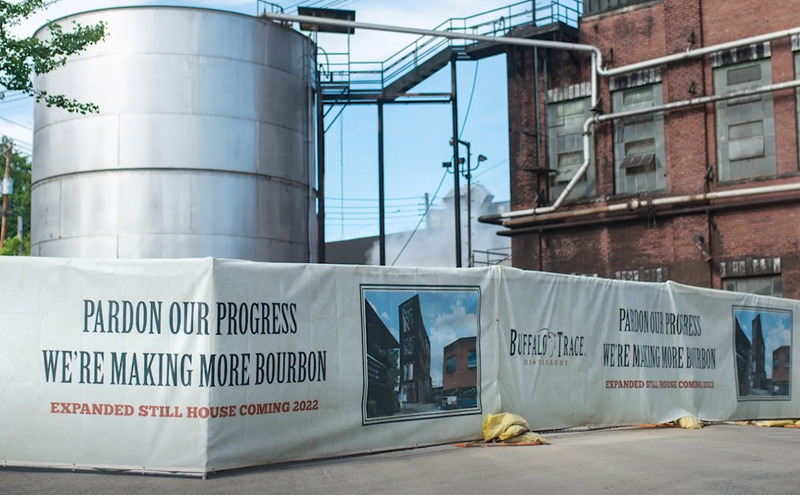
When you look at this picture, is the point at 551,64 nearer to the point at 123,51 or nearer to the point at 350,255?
the point at 123,51

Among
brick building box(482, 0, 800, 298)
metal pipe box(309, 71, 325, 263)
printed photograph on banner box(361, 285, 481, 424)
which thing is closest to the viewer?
printed photograph on banner box(361, 285, 481, 424)

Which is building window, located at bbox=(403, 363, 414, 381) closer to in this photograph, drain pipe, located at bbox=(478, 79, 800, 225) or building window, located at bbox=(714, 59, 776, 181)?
drain pipe, located at bbox=(478, 79, 800, 225)

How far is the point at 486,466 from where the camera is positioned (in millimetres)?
8750

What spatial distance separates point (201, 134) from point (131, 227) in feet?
9.27

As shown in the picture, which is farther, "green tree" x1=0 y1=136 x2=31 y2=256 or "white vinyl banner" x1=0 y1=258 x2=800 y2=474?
"green tree" x1=0 y1=136 x2=31 y2=256

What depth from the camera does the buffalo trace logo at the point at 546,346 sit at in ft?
36.3

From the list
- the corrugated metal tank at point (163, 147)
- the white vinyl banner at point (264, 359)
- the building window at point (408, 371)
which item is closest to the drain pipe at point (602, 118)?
the corrugated metal tank at point (163, 147)

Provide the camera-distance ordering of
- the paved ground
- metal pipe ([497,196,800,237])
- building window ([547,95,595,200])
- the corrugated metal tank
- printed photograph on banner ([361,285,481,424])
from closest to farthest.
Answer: the paved ground < printed photograph on banner ([361,285,481,424]) < the corrugated metal tank < metal pipe ([497,196,800,237]) < building window ([547,95,595,200])

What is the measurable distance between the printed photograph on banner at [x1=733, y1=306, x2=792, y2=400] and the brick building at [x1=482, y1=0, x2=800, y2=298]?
713 centimetres

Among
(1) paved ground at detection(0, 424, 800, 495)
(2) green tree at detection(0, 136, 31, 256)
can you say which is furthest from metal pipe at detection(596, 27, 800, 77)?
(2) green tree at detection(0, 136, 31, 256)

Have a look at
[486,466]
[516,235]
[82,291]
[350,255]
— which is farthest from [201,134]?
[350,255]

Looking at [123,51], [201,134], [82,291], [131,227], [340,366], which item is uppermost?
[123,51]

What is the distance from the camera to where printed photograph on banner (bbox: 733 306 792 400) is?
14.8 m

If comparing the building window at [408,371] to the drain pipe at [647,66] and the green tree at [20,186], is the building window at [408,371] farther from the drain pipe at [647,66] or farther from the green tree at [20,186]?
the green tree at [20,186]
